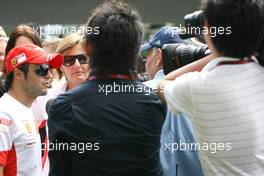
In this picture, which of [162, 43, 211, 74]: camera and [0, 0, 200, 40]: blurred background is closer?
[162, 43, 211, 74]: camera

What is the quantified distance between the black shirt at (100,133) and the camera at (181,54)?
0.94ft

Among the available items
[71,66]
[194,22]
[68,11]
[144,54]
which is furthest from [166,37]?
[68,11]

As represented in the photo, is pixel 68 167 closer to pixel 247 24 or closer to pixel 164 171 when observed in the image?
pixel 164 171

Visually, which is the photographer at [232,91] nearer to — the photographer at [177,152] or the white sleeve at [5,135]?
the photographer at [177,152]

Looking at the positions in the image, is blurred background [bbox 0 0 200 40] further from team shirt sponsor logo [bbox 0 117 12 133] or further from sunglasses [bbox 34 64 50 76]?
team shirt sponsor logo [bbox 0 117 12 133]

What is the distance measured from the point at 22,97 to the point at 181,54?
3.64 feet

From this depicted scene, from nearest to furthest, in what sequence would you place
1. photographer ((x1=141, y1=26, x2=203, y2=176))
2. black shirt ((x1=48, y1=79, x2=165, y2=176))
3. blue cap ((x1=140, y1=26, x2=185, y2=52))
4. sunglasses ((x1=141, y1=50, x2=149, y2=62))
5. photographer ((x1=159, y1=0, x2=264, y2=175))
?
photographer ((x1=159, y1=0, x2=264, y2=175)) → black shirt ((x1=48, y1=79, x2=165, y2=176)) → photographer ((x1=141, y1=26, x2=203, y2=176)) → blue cap ((x1=140, y1=26, x2=185, y2=52)) → sunglasses ((x1=141, y1=50, x2=149, y2=62))

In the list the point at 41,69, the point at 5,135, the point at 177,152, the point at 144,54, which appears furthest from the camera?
the point at 144,54

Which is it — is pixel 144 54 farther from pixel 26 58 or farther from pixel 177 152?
pixel 177 152

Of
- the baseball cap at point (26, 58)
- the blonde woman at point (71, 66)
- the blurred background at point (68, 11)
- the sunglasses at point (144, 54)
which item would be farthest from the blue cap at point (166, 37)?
the blurred background at point (68, 11)

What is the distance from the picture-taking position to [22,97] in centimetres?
338

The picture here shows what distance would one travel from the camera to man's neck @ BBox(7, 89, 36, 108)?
3366mm

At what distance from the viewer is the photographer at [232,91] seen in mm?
2316
